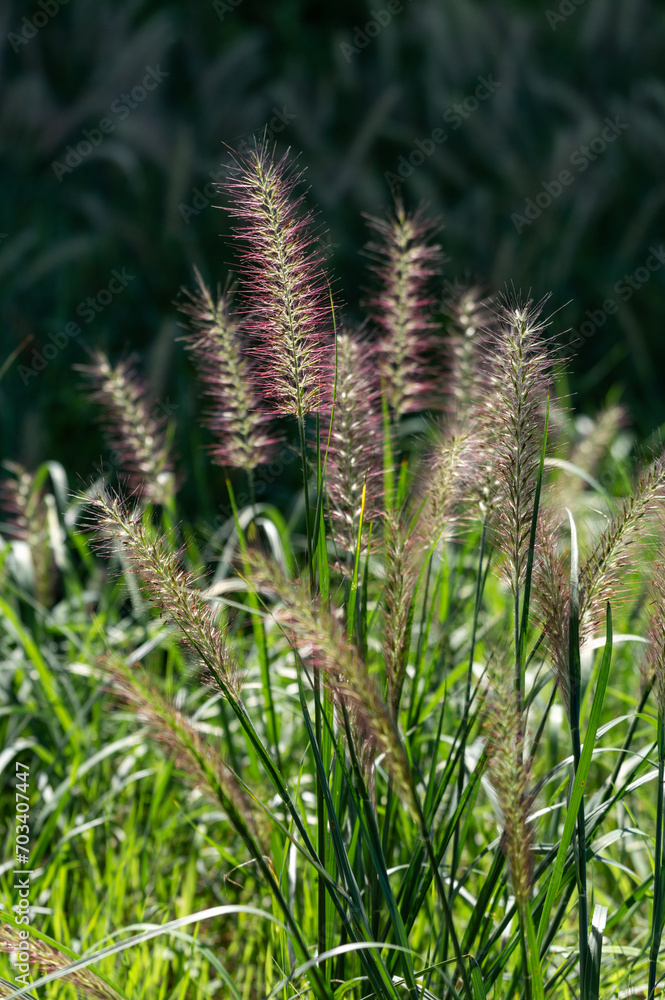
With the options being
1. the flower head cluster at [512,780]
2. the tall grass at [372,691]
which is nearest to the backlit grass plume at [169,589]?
the tall grass at [372,691]

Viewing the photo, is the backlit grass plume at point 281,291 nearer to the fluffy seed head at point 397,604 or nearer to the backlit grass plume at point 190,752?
→ the fluffy seed head at point 397,604

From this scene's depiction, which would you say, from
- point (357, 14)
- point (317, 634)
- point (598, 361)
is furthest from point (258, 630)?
point (357, 14)

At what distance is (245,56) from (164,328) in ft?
4.91

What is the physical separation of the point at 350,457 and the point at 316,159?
10.3 ft

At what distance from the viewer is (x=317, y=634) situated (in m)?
0.84

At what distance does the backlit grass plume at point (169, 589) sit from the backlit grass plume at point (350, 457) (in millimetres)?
Result: 241

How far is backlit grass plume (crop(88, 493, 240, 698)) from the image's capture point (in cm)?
102

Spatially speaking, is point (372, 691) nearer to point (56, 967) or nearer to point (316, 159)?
point (56, 967)

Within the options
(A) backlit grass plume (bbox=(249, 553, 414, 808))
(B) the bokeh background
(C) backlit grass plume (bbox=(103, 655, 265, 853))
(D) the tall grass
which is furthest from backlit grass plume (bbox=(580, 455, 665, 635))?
(B) the bokeh background

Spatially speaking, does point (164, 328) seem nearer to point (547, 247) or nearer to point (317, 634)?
point (547, 247)

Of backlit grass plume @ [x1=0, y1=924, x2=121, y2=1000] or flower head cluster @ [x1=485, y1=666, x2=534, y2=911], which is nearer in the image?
flower head cluster @ [x1=485, y1=666, x2=534, y2=911]

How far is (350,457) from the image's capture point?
123cm

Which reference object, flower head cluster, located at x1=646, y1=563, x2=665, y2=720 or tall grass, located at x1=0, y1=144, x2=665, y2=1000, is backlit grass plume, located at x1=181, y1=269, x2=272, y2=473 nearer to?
tall grass, located at x1=0, y1=144, x2=665, y2=1000

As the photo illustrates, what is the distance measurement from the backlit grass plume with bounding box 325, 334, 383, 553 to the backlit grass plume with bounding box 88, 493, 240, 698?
241 mm
